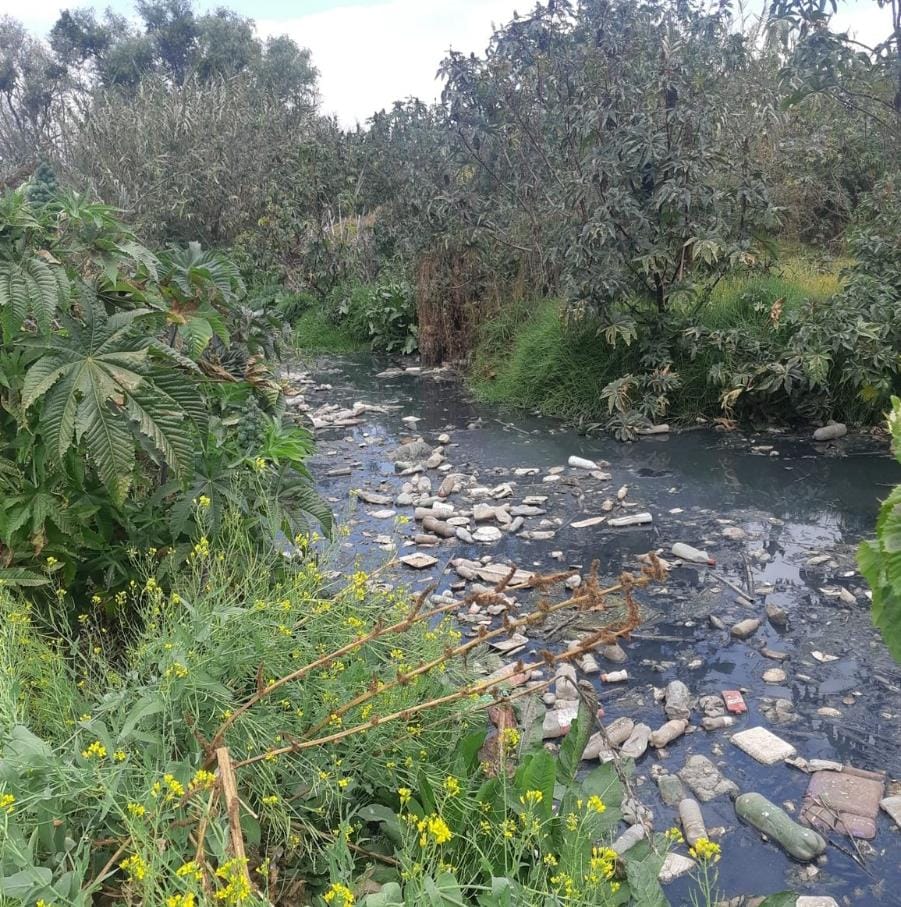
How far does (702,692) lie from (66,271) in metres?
2.59

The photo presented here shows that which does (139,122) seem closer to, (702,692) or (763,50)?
(763,50)

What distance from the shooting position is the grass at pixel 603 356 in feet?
22.1

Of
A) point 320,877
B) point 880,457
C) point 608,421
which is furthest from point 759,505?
point 320,877

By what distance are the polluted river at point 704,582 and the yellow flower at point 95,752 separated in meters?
1.05

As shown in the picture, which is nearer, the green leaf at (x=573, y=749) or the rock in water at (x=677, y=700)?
the green leaf at (x=573, y=749)

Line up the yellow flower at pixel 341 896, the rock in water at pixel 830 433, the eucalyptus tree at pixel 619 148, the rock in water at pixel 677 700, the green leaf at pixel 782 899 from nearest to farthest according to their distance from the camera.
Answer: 1. the yellow flower at pixel 341 896
2. the green leaf at pixel 782 899
3. the rock in water at pixel 677 700
4. the rock in water at pixel 830 433
5. the eucalyptus tree at pixel 619 148

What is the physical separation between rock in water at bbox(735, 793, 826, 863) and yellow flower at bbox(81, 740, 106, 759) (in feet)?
5.90

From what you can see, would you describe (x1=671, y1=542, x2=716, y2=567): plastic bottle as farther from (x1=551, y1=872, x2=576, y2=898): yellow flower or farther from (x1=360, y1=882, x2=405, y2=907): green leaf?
(x1=360, y1=882, x2=405, y2=907): green leaf

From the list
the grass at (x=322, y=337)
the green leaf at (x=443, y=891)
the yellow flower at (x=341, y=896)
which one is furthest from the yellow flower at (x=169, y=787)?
the grass at (x=322, y=337)

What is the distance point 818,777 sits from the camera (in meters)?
2.60

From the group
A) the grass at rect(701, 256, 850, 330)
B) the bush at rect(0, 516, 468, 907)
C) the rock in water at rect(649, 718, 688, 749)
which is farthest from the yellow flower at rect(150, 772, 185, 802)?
the grass at rect(701, 256, 850, 330)

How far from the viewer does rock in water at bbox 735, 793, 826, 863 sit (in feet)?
7.46

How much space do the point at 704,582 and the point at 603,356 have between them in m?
3.65

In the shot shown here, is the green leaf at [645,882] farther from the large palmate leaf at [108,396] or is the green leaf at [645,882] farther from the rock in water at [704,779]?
the large palmate leaf at [108,396]
